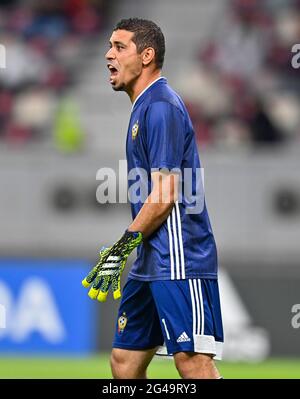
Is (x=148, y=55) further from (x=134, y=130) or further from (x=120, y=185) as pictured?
(x=120, y=185)

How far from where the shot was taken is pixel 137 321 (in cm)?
636

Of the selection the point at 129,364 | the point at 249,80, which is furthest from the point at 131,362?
the point at 249,80

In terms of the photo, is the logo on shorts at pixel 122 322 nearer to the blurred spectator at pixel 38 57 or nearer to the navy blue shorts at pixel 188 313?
the navy blue shorts at pixel 188 313

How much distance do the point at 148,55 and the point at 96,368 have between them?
18.2 feet

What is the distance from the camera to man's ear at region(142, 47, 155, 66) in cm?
619

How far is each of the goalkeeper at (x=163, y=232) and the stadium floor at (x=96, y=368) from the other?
4.28 m

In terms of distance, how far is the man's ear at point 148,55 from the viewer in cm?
619

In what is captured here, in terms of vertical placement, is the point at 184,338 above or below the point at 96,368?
above

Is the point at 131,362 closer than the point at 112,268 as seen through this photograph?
No

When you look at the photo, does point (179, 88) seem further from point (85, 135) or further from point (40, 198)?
point (40, 198)

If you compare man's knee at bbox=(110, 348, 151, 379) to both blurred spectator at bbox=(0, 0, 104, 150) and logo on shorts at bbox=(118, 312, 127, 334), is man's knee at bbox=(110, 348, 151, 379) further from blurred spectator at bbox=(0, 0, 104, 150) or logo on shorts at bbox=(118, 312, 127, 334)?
blurred spectator at bbox=(0, 0, 104, 150)

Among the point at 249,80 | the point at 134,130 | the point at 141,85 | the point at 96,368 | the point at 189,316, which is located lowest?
the point at 96,368

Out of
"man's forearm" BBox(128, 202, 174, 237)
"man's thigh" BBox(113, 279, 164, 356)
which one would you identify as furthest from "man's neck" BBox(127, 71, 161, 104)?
"man's thigh" BBox(113, 279, 164, 356)

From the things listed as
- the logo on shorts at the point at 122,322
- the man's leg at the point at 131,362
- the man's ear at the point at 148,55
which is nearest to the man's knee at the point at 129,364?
the man's leg at the point at 131,362
